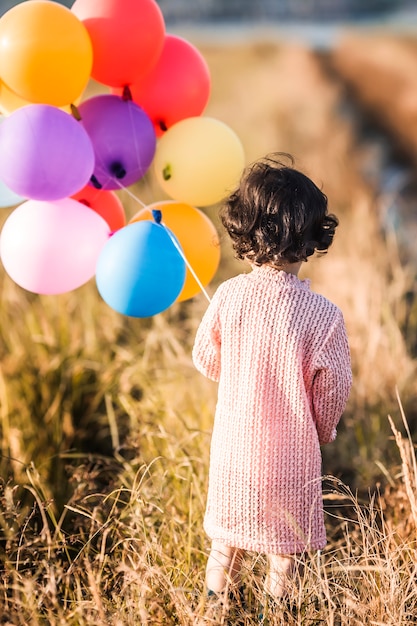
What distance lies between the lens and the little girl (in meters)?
2.03

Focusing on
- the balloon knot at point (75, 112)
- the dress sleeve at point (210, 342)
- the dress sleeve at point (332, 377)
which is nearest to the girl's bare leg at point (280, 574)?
the dress sleeve at point (332, 377)

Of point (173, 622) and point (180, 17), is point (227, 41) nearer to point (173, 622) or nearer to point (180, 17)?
point (180, 17)

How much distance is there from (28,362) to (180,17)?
1296 cm

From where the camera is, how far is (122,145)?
2.43 meters

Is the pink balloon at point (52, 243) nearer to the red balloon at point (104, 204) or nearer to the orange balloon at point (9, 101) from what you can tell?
the red balloon at point (104, 204)

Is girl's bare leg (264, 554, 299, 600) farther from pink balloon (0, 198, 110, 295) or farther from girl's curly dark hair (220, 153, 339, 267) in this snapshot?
pink balloon (0, 198, 110, 295)

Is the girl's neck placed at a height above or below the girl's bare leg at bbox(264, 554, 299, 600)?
above

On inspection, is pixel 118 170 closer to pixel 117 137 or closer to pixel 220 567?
pixel 117 137

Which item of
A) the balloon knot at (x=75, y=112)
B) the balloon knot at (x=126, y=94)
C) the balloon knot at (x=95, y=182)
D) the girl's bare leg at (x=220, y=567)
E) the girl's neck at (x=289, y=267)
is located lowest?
the girl's bare leg at (x=220, y=567)

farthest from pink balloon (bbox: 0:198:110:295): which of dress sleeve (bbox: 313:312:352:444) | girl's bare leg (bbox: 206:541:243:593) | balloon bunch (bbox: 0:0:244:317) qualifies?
girl's bare leg (bbox: 206:541:243:593)

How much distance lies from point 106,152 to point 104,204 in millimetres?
238

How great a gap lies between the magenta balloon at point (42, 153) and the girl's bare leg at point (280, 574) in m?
1.11

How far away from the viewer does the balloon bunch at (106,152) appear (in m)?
2.18

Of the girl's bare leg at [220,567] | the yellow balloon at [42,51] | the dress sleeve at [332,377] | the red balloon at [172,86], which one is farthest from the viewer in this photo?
the red balloon at [172,86]
